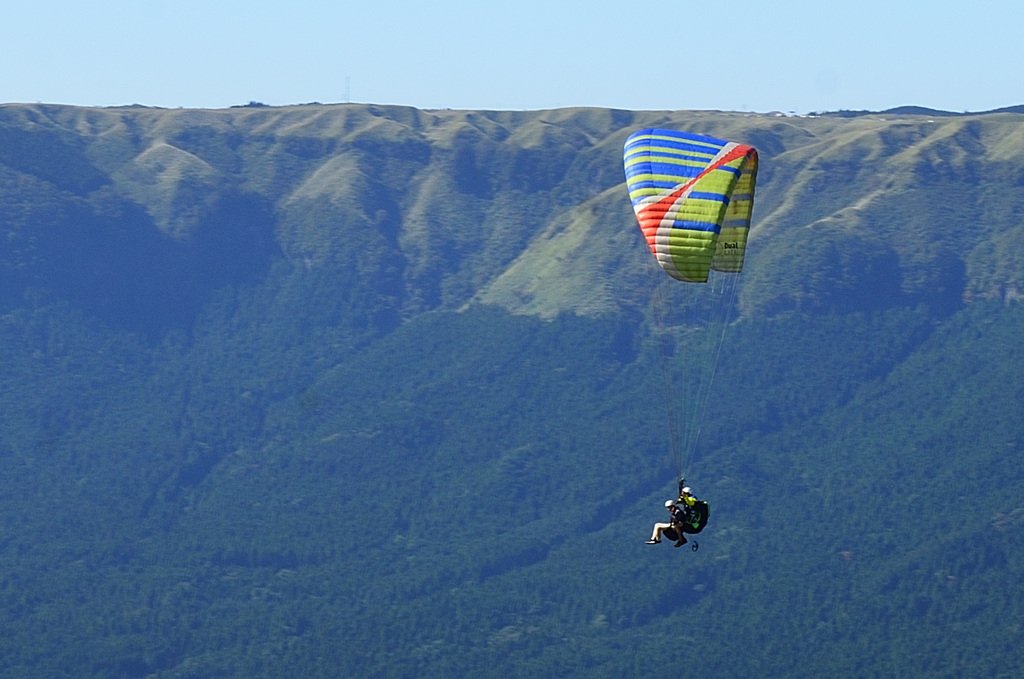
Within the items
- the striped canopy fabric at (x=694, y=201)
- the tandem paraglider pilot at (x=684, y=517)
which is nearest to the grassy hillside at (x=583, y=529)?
the tandem paraglider pilot at (x=684, y=517)

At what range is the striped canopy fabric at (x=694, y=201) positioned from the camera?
2002 inches

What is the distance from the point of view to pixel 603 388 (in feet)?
650

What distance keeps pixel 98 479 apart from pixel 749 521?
2995 inches

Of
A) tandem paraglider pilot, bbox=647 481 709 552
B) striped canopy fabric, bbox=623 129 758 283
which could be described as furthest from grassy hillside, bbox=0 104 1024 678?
striped canopy fabric, bbox=623 129 758 283

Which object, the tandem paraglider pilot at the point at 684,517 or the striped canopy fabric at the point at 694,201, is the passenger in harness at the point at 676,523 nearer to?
the tandem paraglider pilot at the point at 684,517

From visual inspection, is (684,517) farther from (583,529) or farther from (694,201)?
(583,529)

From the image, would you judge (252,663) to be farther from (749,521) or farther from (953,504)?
(953,504)

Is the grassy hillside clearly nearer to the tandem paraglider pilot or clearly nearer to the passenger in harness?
the tandem paraglider pilot

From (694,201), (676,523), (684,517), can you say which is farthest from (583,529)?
(676,523)

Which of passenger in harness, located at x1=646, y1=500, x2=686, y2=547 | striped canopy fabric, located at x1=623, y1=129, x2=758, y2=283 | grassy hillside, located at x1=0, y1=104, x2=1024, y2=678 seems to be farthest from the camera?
grassy hillside, located at x1=0, y1=104, x2=1024, y2=678

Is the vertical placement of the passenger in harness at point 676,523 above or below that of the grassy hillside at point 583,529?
above

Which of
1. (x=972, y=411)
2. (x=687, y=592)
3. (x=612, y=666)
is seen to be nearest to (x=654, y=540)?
(x=612, y=666)

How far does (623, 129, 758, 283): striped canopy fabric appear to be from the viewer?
5084cm

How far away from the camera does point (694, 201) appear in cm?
5116
